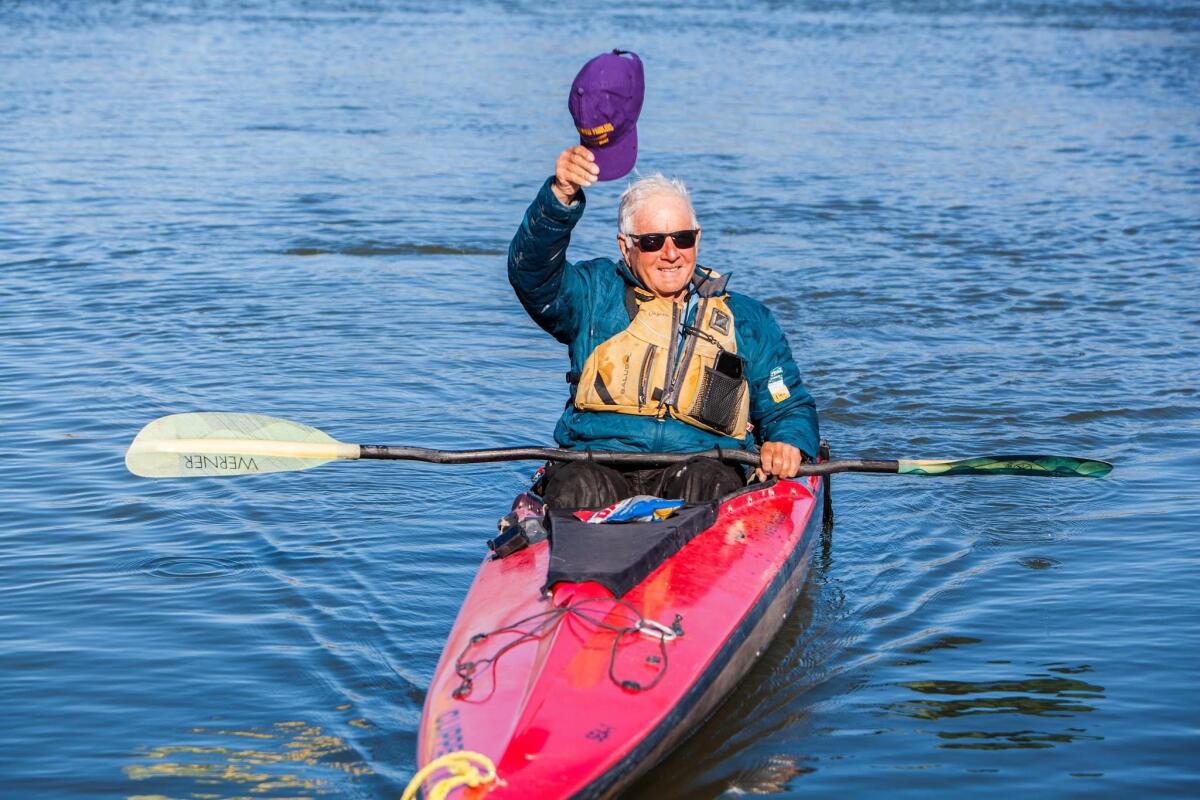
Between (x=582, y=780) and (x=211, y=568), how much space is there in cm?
249

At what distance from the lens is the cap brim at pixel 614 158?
4891 mm

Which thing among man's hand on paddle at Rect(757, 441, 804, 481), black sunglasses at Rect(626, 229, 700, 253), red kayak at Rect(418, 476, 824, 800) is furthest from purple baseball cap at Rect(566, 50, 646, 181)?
red kayak at Rect(418, 476, 824, 800)

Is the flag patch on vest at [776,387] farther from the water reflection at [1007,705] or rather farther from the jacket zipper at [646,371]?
the water reflection at [1007,705]

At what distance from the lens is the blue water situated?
175 inches

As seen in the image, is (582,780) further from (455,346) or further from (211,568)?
(455,346)

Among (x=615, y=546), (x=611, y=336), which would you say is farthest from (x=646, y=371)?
(x=615, y=546)

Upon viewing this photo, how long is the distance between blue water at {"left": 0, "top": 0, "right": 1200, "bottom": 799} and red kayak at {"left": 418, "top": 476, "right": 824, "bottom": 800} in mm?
251

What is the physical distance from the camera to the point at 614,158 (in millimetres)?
4902

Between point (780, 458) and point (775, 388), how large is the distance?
386 mm

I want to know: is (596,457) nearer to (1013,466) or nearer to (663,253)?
(663,253)

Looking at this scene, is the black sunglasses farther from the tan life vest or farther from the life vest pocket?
the life vest pocket

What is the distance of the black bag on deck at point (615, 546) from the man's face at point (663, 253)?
80 centimetres

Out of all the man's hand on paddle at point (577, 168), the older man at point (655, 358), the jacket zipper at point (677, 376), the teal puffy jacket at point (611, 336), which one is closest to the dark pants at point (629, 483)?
the older man at point (655, 358)

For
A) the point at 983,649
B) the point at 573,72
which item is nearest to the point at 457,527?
the point at 983,649
